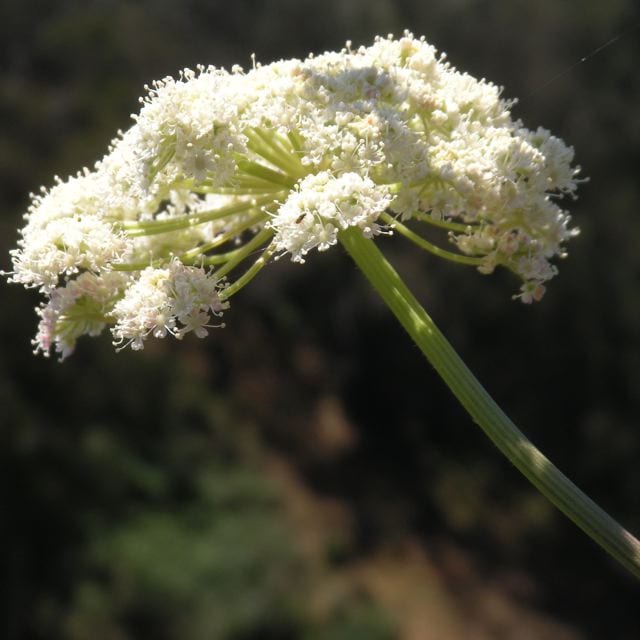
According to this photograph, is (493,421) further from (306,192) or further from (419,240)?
(306,192)

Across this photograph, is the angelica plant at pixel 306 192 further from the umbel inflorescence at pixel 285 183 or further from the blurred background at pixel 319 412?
the blurred background at pixel 319 412

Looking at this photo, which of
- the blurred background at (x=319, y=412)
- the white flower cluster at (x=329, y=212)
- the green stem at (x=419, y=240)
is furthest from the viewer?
the blurred background at (x=319, y=412)

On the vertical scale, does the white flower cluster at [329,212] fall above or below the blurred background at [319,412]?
below

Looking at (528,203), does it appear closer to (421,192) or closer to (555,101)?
(421,192)

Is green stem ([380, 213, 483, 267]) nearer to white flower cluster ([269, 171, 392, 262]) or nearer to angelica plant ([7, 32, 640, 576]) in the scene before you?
angelica plant ([7, 32, 640, 576])

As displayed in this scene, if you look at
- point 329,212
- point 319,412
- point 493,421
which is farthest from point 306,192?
point 319,412

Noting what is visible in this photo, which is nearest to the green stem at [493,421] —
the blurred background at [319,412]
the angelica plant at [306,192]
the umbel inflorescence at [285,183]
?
the angelica plant at [306,192]

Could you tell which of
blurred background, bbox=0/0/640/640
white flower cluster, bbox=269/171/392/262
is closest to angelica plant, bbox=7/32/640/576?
white flower cluster, bbox=269/171/392/262
